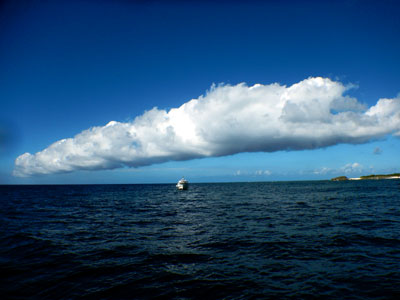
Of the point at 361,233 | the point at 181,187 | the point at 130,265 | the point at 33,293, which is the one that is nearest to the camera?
the point at 33,293

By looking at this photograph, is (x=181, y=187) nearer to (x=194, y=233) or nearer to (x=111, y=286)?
(x=194, y=233)

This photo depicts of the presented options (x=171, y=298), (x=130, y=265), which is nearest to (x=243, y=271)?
(x=171, y=298)

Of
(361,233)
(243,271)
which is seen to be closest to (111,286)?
(243,271)

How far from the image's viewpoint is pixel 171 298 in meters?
8.69

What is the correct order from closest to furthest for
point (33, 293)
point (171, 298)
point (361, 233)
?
point (171, 298), point (33, 293), point (361, 233)

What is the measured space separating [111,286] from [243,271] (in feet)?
20.4

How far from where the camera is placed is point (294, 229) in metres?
19.4

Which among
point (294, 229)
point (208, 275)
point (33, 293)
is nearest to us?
point (33, 293)

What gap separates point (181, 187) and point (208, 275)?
99.3 meters

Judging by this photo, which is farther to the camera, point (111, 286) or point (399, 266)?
point (399, 266)

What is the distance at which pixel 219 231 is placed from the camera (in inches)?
784

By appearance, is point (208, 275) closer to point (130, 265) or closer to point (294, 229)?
point (130, 265)

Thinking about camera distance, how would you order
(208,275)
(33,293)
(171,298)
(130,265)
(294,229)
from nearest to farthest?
(171,298), (33,293), (208,275), (130,265), (294,229)

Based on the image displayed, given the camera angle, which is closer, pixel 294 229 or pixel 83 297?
pixel 83 297
